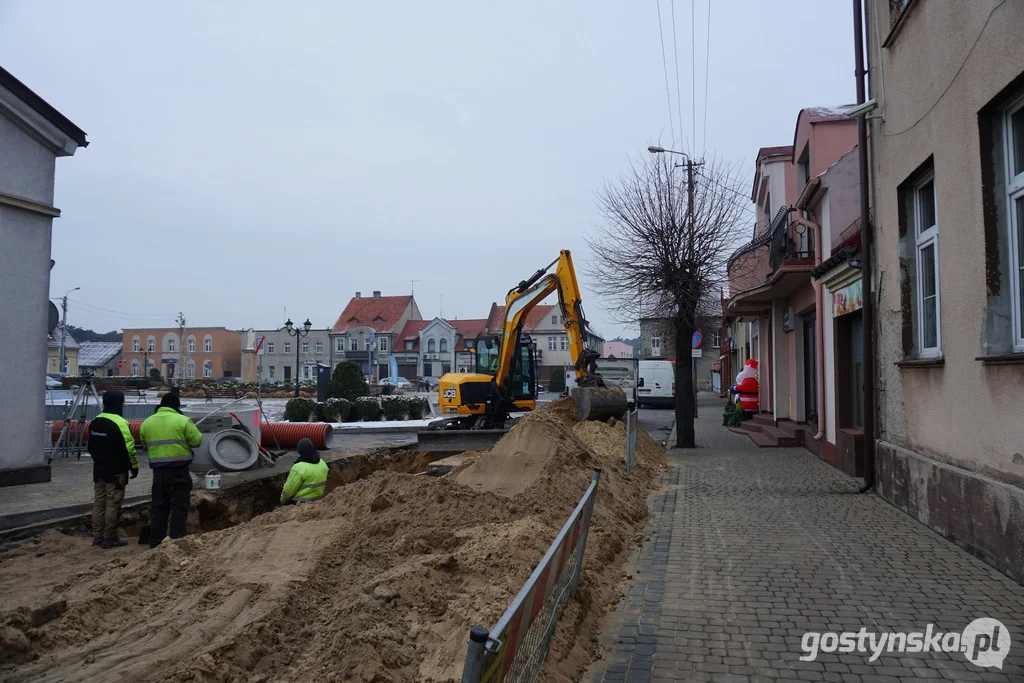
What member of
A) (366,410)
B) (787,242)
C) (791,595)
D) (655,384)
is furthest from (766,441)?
(655,384)

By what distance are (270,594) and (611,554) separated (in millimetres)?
3040

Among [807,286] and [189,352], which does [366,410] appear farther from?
[189,352]

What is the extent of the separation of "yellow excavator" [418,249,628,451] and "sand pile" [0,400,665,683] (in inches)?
266

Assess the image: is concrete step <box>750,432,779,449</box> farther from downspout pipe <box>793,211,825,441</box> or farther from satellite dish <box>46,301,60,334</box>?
satellite dish <box>46,301,60,334</box>

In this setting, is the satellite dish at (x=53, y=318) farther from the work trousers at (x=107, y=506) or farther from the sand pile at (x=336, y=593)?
the sand pile at (x=336, y=593)

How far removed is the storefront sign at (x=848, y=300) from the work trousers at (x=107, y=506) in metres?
9.54

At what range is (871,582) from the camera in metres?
5.96

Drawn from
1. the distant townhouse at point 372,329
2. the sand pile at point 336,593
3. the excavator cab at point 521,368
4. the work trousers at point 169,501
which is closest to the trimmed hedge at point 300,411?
the excavator cab at point 521,368

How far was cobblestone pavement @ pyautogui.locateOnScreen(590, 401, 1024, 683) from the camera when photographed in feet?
14.6

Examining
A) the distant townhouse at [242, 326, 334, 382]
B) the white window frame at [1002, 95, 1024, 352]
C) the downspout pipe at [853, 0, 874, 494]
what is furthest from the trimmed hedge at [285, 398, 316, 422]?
the distant townhouse at [242, 326, 334, 382]

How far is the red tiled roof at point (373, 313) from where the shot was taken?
83.4m

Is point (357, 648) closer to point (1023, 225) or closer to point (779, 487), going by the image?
point (1023, 225)

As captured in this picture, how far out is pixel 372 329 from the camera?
8044 cm

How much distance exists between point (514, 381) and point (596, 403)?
3.45 meters
